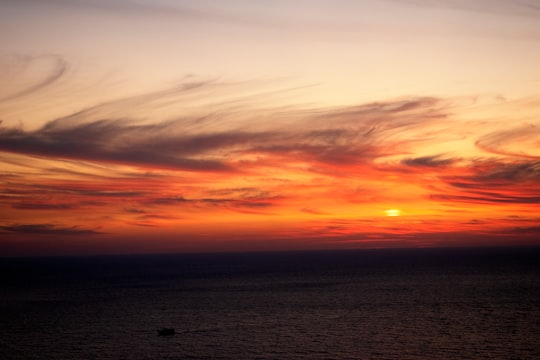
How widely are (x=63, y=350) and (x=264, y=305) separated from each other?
51.6 metres

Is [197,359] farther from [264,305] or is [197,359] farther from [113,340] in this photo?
[264,305]

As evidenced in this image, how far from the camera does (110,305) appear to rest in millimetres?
130750

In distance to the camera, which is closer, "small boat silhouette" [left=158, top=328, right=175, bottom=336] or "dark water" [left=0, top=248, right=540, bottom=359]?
"dark water" [left=0, top=248, right=540, bottom=359]

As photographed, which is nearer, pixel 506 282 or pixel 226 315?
pixel 226 315

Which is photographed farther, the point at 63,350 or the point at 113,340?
the point at 113,340

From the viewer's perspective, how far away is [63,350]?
3051 inches

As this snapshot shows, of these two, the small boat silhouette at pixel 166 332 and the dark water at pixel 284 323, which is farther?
the small boat silhouette at pixel 166 332

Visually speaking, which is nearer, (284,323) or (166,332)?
(166,332)

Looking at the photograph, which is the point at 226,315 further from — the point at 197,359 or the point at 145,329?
the point at 197,359

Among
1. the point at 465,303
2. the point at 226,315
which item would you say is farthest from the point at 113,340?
the point at 465,303

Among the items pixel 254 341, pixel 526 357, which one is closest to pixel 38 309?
pixel 254 341

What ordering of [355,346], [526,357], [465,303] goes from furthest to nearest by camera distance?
[465,303]
[355,346]
[526,357]

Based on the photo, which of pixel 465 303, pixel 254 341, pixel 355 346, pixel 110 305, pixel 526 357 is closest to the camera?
pixel 526 357

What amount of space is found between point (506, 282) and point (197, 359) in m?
127
